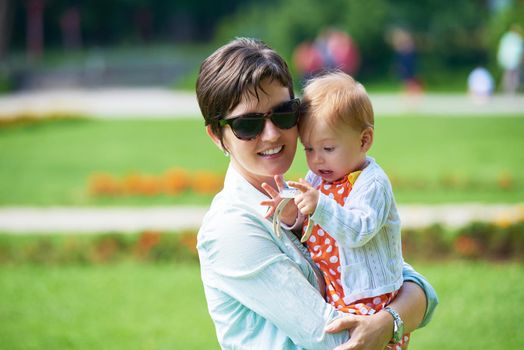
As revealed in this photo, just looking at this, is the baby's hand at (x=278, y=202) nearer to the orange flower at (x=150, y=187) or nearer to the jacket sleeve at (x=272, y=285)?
the jacket sleeve at (x=272, y=285)

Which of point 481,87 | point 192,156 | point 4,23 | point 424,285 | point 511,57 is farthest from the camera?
point 4,23

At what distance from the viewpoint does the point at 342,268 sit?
2299 millimetres

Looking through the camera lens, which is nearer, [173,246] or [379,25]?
[173,246]

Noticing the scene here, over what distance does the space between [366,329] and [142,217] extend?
687cm

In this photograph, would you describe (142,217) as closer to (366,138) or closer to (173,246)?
(173,246)

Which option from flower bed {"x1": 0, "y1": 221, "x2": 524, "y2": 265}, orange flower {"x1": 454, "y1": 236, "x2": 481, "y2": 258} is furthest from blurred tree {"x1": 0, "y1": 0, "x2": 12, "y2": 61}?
orange flower {"x1": 454, "y1": 236, "x2": 481, "y2": 258}

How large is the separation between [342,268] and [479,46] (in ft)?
91.8

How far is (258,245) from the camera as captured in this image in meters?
2.21

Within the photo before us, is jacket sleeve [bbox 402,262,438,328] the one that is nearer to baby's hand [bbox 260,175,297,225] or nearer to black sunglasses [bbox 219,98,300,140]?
baby's hand [bbox 260,175,297,225]

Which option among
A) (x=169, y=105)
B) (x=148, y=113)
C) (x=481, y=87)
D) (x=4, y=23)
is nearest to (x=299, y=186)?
(x=148, y=113)

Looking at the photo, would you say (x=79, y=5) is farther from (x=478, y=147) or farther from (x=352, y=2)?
(x=478, y=147)

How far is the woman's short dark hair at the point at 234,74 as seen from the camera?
228 centimetres

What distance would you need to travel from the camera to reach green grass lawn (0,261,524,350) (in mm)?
5430

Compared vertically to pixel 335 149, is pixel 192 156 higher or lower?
lower
